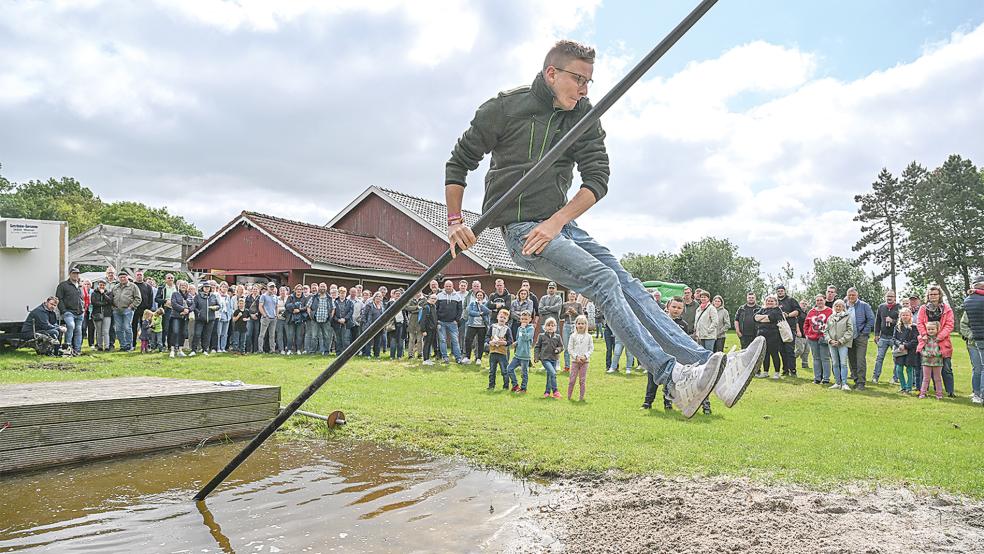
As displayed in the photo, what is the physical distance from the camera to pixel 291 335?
17.9 m

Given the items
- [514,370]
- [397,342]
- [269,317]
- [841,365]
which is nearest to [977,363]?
[841,365]

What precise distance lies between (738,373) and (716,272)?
189ft

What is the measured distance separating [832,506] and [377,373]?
9997 mm

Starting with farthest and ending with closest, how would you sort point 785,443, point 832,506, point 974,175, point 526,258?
1. point 974,175
2. point 785,443
3. point 832,506
4. point 526,258

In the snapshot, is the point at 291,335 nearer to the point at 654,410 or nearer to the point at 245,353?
the point at 245,353

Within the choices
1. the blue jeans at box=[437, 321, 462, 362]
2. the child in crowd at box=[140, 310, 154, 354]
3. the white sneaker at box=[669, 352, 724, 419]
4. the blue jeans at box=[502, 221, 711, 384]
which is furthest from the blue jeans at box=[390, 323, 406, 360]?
the white sneaker at box=[669, 352, 724, 419]

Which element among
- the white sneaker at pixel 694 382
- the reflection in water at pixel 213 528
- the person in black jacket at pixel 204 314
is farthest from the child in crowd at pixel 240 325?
the white sneaker at pixel 694 382

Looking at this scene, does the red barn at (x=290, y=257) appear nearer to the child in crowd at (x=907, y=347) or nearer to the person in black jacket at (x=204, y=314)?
the person in black jacket at (x=204, y=314)

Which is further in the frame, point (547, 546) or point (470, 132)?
point (547, 546)

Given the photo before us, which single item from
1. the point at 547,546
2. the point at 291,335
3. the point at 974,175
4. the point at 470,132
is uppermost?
the point at 974,175

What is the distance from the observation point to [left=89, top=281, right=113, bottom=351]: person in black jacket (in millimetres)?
16306

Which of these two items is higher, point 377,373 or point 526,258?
point 526,258

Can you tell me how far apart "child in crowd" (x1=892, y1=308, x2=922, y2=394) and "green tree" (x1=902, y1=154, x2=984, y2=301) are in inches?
1776

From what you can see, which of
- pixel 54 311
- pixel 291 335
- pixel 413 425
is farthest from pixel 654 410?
pixel 54 311
